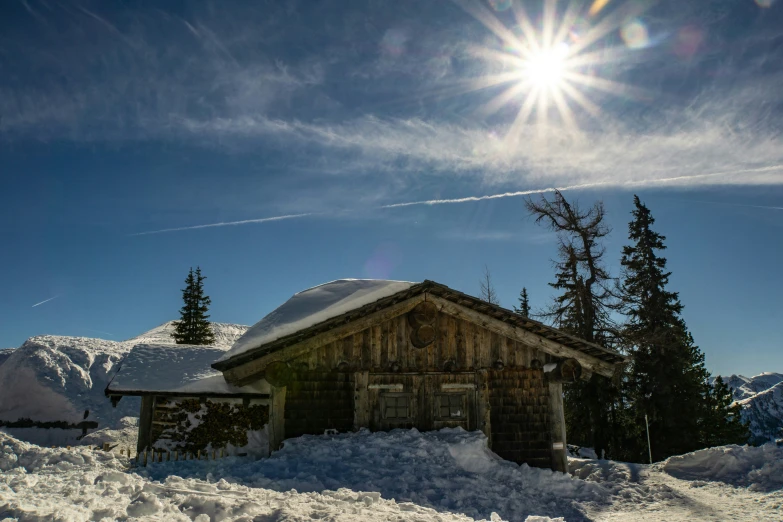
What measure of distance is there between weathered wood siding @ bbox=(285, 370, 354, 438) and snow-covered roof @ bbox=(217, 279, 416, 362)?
134 cm

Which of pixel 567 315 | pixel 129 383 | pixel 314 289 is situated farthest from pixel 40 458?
pixel 567 315

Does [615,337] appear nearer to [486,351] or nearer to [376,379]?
[486,351]

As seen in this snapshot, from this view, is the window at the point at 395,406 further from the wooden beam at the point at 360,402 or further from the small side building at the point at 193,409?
the small side building at the point at 193,409

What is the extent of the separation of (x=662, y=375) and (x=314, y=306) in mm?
20249

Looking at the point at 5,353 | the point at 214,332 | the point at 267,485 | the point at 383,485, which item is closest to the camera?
the point at 267,485

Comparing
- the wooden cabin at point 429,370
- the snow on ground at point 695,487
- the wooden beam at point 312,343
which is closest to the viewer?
the snow on ground at point 695,487

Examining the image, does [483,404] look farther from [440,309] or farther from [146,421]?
[146,421]

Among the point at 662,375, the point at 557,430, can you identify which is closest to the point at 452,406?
the point at 557,430

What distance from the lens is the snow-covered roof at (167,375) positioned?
13227 millimetres

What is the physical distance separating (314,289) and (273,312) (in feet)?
5.66

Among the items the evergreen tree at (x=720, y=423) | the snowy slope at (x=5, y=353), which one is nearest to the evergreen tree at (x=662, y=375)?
the evergreen tree at (x=720, y=423)

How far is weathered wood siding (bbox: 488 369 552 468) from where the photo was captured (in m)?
13.1

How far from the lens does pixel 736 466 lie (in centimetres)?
1205

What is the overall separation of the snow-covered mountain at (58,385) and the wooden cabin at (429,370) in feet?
39.6
